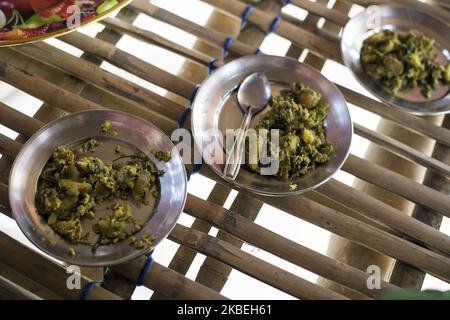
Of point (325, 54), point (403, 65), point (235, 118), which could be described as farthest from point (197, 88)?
point (403, 65)

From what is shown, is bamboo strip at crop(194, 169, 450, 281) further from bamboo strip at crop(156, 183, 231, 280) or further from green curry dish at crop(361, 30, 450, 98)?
green curry dish at crop(361, 30, 450, 98)

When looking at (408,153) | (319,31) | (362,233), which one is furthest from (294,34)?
(362,233)

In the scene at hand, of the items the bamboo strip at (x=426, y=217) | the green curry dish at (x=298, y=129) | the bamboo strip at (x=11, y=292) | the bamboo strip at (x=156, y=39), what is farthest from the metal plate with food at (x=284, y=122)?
the bamboo strip at (x=11, y=292)

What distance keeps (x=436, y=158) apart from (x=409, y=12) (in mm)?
344

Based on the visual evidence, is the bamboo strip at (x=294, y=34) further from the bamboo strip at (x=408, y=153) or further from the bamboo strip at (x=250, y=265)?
the bamboo strip at (x=250, y=265)

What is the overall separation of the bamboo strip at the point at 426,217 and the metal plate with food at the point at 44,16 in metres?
0.73

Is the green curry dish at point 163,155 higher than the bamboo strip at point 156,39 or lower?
lower

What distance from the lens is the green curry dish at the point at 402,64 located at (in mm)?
959

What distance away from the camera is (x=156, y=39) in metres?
1.04

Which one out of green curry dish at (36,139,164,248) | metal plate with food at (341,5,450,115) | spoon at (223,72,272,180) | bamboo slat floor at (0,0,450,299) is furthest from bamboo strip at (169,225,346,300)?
metal plate with food at (341,5,450,115)

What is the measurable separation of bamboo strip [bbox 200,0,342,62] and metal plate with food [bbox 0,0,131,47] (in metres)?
0.30

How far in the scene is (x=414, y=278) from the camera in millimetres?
868

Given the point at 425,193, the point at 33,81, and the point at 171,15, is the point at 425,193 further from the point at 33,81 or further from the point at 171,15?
the point at 33,81

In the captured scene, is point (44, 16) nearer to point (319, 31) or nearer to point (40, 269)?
point (40, 269)
